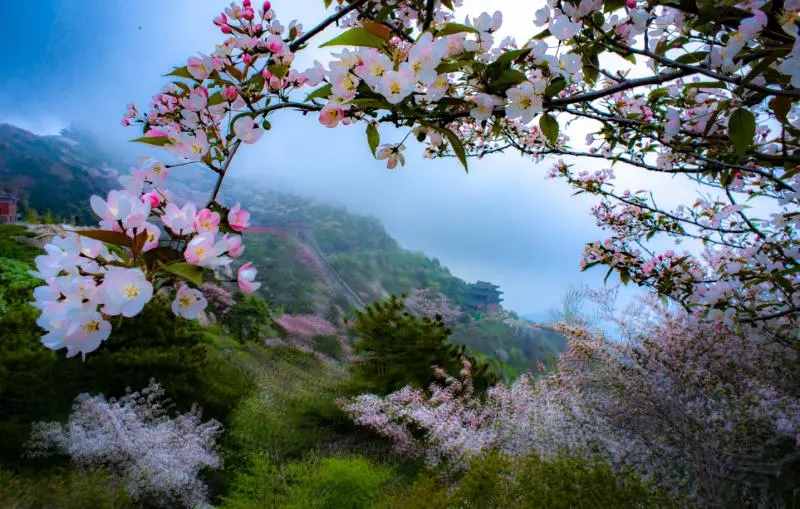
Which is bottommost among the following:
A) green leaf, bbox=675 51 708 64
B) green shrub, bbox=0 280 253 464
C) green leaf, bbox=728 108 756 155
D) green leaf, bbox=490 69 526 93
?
green shrub, bbox=0 280 253 464

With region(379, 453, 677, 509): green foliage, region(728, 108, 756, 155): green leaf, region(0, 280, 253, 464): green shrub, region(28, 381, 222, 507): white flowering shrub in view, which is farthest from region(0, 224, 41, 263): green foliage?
region(728, 108, 756, 155): green leaf

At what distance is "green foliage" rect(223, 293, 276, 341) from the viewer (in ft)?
30.5

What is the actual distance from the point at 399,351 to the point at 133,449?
294 centimetres

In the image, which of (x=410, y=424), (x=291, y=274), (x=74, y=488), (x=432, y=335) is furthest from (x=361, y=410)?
(x=291, y=274)

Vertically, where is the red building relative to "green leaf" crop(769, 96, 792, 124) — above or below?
below

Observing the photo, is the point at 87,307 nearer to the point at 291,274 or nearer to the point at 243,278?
the point at 243,278

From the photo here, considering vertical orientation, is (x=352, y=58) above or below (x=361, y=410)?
above

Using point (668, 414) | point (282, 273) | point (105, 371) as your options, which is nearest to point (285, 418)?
point (105, 371)

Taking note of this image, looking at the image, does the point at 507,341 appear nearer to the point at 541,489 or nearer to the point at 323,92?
the point at 541,489

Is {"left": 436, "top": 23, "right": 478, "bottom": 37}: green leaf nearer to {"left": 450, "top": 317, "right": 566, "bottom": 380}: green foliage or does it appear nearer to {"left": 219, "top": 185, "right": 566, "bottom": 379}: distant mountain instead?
{"left": 219, "top": 185, "right": 566, "bottom": 379}: distant mountain

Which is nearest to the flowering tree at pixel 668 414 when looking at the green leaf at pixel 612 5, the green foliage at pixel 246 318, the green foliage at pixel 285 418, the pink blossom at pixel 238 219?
the green foliage at pixel 285 418

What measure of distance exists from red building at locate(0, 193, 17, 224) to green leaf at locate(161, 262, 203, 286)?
39.9ft

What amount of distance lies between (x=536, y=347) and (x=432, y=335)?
38.6ft

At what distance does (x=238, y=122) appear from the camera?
812mm
